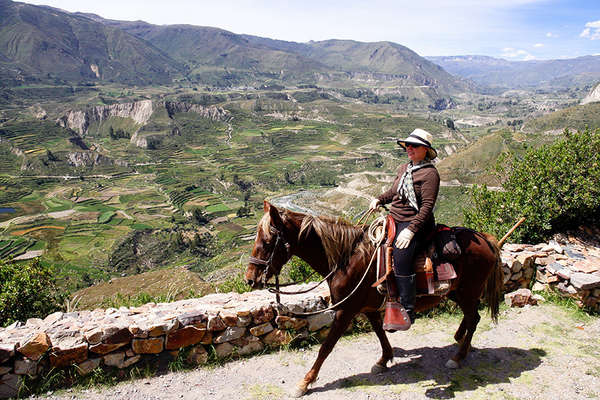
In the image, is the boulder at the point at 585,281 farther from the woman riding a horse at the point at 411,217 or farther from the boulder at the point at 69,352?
the boulder at the point at 69,352

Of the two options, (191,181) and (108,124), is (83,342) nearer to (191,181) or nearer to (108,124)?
(191,181)

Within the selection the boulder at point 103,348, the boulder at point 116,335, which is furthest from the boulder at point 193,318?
the boulder at point 103,348

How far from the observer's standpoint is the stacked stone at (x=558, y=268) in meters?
7.09

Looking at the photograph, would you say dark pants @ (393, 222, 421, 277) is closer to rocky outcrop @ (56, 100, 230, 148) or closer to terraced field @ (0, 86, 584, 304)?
terraced field @ (0, 86, 584, 304)

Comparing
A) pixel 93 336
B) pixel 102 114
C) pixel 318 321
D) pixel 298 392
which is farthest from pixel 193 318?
pixel 102 114

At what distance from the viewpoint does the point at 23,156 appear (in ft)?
388

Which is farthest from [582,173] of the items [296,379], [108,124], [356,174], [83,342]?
[108,124]

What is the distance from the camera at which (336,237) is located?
4926mm

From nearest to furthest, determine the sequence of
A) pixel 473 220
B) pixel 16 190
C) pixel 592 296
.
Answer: pixel 592 296
pixel 473 220
pixel 16 190

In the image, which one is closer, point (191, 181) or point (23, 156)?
point (191, 181)

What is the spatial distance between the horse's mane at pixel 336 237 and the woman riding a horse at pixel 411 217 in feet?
1.85

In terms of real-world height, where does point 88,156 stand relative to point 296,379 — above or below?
below

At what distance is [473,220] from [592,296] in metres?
5.74

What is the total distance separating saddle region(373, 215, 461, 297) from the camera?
4.88 meters
